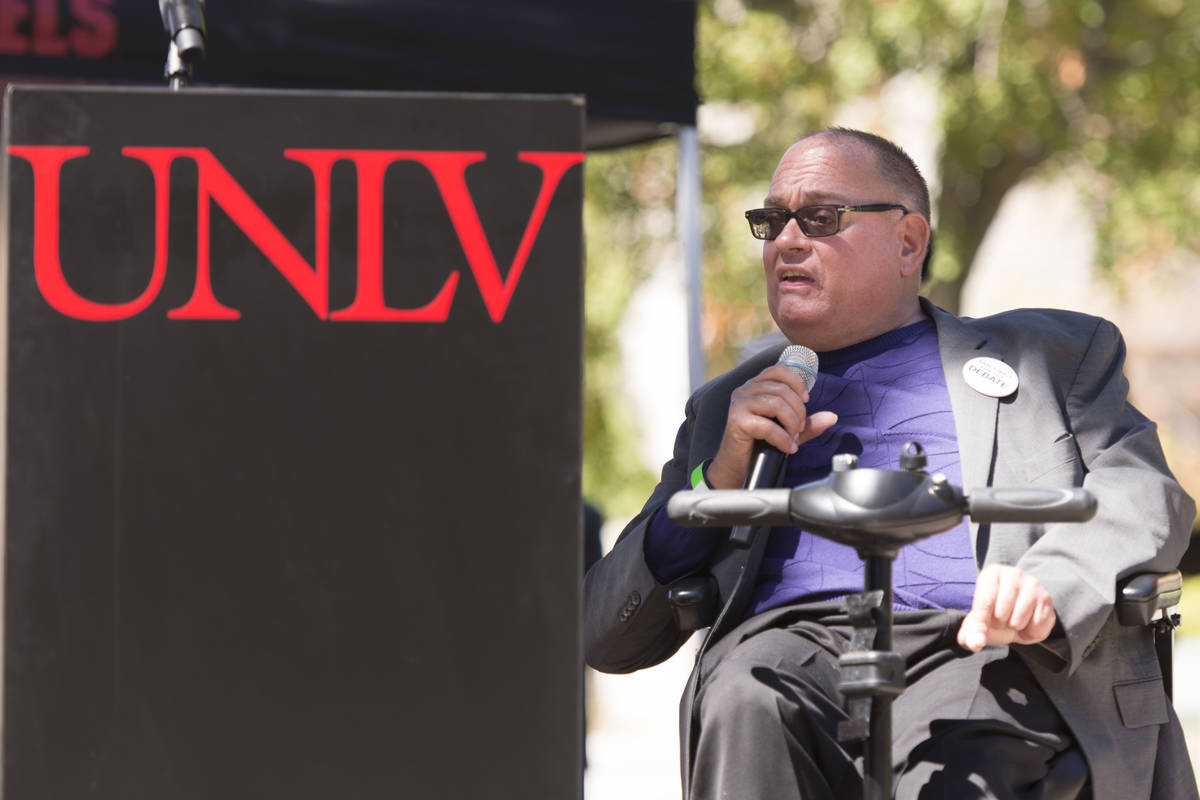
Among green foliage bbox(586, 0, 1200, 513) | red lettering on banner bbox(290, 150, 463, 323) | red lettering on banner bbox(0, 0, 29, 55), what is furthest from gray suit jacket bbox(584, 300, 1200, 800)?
green foliage bbox(586, 0, 1200, 513)

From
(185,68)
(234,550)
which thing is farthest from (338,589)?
(185,68)

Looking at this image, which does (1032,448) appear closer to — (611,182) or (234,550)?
(234,550)

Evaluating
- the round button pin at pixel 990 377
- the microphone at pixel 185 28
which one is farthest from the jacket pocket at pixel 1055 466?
the microphone at pixel 185 28

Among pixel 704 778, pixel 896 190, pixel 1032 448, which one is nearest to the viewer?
pixel 704 778

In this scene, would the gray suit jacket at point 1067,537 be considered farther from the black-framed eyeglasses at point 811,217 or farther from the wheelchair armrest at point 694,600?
the black-framed eyeglasses at point 811,217

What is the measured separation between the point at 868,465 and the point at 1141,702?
1.85ft

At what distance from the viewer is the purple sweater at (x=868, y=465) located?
2.45 m

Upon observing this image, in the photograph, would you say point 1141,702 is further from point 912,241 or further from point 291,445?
point 291,445

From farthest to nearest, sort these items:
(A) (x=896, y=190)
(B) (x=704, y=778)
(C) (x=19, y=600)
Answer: (A) (x=896, y=190) → (B) (x=704, y=778) → (C) (x=19, y=600)

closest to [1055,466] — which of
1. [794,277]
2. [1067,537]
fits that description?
[1067,537]

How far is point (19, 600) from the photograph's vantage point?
1549 mm

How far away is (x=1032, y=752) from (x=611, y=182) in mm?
7784

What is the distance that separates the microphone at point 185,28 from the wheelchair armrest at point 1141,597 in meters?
1.61

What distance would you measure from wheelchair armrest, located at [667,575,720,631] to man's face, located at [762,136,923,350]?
1.71ft
